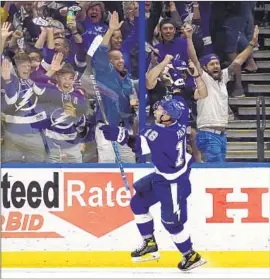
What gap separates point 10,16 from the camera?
6.81 metres

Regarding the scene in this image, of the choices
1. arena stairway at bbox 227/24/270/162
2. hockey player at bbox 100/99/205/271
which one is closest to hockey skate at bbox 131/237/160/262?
hockey player at bbox 100/99/205/271

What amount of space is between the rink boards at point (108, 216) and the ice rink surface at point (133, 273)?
0.04 m

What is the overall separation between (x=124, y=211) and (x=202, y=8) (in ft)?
4.96

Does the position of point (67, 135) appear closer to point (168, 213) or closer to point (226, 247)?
point (168, 213)

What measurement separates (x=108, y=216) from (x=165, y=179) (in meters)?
0.48

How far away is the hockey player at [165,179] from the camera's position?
263 inches

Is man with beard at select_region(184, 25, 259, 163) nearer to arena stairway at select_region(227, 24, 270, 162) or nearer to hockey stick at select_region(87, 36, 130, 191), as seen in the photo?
arena stairway at select_region(227, 24, 270, 162)

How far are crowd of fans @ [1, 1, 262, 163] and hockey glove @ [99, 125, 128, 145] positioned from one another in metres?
0.04

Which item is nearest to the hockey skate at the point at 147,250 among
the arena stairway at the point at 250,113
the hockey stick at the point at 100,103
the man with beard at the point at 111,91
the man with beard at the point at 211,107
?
the hockey stick at the point at 100,103

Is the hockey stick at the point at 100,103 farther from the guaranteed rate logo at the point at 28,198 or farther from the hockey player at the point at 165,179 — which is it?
the guaranteed rate logo at the point at 28,198

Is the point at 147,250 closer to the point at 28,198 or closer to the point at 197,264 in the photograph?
the point at 197,264

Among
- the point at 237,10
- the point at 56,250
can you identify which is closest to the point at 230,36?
the point at 237,10

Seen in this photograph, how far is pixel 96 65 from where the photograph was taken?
6.80m

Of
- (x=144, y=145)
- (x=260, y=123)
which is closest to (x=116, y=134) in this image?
(x=144, y=145)
